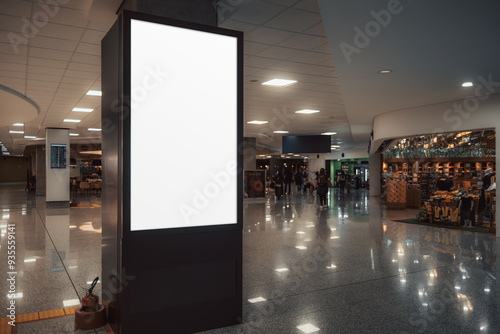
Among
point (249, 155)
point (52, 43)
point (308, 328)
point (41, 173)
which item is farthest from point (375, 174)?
point (41, 173)

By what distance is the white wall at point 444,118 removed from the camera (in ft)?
29.7

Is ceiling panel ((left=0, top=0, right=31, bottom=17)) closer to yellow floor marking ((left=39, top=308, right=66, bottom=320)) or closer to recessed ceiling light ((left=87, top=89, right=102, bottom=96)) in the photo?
yellow floor marking ((left=39, top=308, right=66, bottom=320))

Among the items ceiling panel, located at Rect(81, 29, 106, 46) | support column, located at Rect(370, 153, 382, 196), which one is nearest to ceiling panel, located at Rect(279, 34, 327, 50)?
ceiling panel, located at Rect(81, 29, 106, 46)

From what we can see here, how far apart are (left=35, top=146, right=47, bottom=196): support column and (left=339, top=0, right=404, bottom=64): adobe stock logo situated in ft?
70.1

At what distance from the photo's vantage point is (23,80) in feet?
26.0

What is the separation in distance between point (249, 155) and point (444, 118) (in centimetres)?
1228

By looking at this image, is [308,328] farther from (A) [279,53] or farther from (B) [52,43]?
(B) [52,43]

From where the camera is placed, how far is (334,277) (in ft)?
16.8

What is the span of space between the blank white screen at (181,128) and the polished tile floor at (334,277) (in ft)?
3.93

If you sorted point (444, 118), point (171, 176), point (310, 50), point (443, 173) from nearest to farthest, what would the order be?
point (171, 176) < point (310, 50) < point (444, 118) < point (443, 173)

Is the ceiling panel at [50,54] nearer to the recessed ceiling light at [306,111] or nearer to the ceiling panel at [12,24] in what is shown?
the ceiling panel at [12,24]

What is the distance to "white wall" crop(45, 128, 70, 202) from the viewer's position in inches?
668

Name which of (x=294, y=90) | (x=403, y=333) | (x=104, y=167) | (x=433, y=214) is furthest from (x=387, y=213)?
(x=104, y=167)

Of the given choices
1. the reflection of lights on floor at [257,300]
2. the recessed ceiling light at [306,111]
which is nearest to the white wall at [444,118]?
the recessed ceiling light at [306,111]
